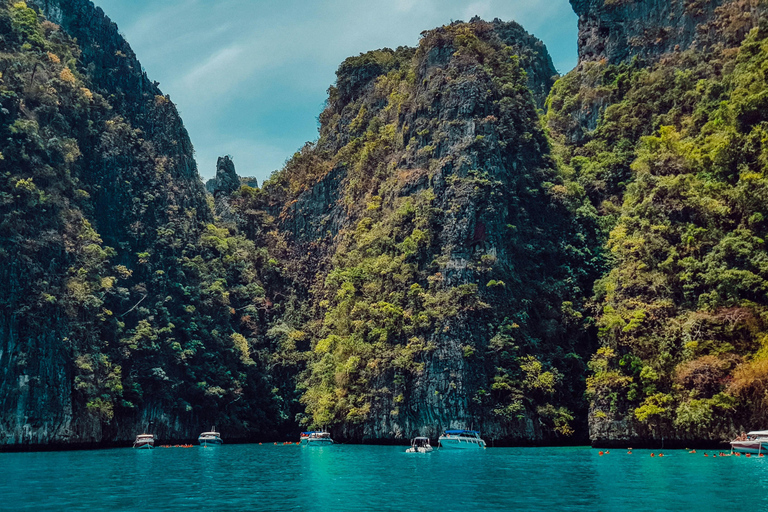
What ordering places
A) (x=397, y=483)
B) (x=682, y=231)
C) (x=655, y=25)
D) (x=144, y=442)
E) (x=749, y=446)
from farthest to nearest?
1. (x=655, y=25)
2. (x=144, y=442)
3. (x=682, y=231)
4. (x=749, y=446)
5. (x=397, y=483)

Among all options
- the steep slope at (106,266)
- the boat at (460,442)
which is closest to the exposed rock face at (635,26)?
the boat at (460,442)

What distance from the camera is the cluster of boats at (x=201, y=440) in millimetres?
61281

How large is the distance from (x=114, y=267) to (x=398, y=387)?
108 ft

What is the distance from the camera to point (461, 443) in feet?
173

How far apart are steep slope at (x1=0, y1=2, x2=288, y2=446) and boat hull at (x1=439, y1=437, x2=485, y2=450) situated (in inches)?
1187

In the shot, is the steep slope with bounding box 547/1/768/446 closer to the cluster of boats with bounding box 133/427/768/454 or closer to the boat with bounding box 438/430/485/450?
the cluster of boats with bounding box 133/427/768/454

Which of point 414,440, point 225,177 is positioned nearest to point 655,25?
point 414,440

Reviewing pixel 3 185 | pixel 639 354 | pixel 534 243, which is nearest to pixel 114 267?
pixel 3 185

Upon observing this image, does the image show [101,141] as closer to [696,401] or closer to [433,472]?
[433,472]

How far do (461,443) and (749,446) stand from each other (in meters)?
20.4

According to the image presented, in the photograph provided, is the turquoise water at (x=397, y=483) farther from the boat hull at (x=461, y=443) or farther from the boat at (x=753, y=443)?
the boat hull at (x=461, y=443)

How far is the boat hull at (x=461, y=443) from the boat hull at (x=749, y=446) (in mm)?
18116

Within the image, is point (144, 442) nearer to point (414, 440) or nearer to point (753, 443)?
point (414, 440)

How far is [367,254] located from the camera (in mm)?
74312
